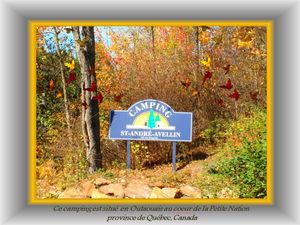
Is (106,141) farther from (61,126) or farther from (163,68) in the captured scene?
(163,68)

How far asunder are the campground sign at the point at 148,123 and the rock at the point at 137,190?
0.45m

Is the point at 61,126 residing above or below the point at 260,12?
below

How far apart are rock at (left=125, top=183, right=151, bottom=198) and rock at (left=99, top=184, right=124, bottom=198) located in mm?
65

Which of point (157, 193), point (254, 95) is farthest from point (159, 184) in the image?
point (254, 95)

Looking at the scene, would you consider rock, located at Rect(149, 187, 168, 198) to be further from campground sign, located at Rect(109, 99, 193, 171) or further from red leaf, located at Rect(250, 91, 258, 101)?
red leaf, located at Rect(250, 91, 258, 101)

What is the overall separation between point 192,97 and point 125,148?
1.05 meters

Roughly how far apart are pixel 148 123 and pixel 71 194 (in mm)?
1148

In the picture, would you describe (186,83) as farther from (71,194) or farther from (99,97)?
(71,194)

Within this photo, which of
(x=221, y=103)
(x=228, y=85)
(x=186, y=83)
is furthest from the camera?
(x=186, y=83)

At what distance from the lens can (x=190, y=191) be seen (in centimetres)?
531

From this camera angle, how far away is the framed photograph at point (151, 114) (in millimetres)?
5219

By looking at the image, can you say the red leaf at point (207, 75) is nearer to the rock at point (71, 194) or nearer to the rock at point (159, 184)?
the rock at point (159, 184)
